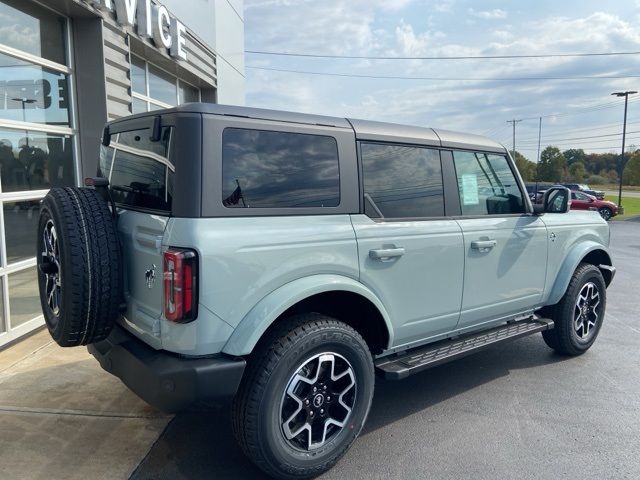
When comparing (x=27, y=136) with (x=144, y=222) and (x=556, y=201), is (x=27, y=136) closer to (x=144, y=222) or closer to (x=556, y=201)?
(x=144, y=222)

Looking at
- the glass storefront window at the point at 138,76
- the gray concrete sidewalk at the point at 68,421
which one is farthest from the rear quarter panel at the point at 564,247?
the glass storefront window at the point at 138,76

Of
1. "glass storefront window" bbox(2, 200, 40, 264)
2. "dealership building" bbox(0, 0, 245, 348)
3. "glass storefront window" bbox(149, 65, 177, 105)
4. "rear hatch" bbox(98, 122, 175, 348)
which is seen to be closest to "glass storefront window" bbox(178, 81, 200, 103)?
"glass storefront window" bbox(149, 65, 177, 105)

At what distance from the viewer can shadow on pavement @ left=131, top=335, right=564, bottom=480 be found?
9.74 ft

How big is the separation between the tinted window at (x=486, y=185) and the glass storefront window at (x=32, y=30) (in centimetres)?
456

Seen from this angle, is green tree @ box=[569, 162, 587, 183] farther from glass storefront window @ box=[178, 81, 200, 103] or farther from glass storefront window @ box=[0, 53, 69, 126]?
glass storefront window @ box=[0, 53, 69, 126]

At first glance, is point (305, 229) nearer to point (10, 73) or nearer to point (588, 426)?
point (588, 426)

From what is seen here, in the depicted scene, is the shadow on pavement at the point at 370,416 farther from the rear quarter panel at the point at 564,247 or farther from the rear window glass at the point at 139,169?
the rear window glass at the point at 139,169

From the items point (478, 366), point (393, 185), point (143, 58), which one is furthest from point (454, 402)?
point (143, 58)

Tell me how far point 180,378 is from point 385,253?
54.7 inches

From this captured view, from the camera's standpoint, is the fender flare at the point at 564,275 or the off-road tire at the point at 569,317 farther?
the off-road tire at the point at 569,317

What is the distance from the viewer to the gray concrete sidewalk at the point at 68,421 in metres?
2.97

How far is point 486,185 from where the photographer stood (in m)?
4.08

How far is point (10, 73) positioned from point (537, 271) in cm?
537

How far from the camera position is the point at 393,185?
341 cm
